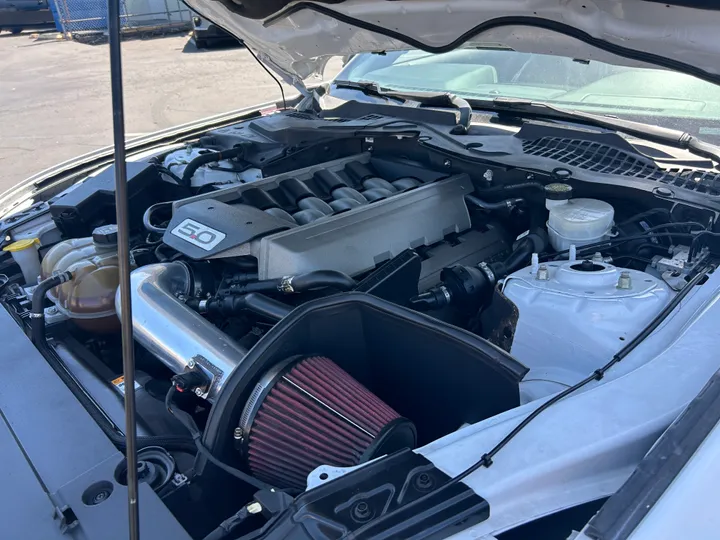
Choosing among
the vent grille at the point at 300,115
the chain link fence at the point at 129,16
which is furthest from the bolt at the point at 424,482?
the chain link fence at the point at 129,16

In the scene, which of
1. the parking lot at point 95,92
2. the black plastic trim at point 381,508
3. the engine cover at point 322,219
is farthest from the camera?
the parking lot at point 95,92

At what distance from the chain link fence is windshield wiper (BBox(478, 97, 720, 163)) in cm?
1236

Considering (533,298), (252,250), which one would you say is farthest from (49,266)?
(533,298)

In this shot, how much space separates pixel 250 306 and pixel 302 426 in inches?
14.5

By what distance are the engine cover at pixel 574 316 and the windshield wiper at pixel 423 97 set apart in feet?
2.89

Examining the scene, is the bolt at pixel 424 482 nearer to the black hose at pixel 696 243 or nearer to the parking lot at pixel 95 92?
the black hose at pixel 696 243

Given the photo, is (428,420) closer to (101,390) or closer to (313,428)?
(313,428)

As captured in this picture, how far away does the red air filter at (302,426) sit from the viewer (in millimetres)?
1073

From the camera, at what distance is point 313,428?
1095 millimetres

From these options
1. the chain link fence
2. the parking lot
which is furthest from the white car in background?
the chain link fence

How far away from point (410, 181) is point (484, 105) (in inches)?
23.9

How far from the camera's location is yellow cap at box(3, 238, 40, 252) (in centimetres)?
196

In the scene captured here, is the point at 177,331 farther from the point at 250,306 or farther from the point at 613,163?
the point at 613,163

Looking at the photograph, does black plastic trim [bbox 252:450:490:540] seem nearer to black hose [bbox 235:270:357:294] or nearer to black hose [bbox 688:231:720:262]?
black hose [bbox 235:270:357:294]
